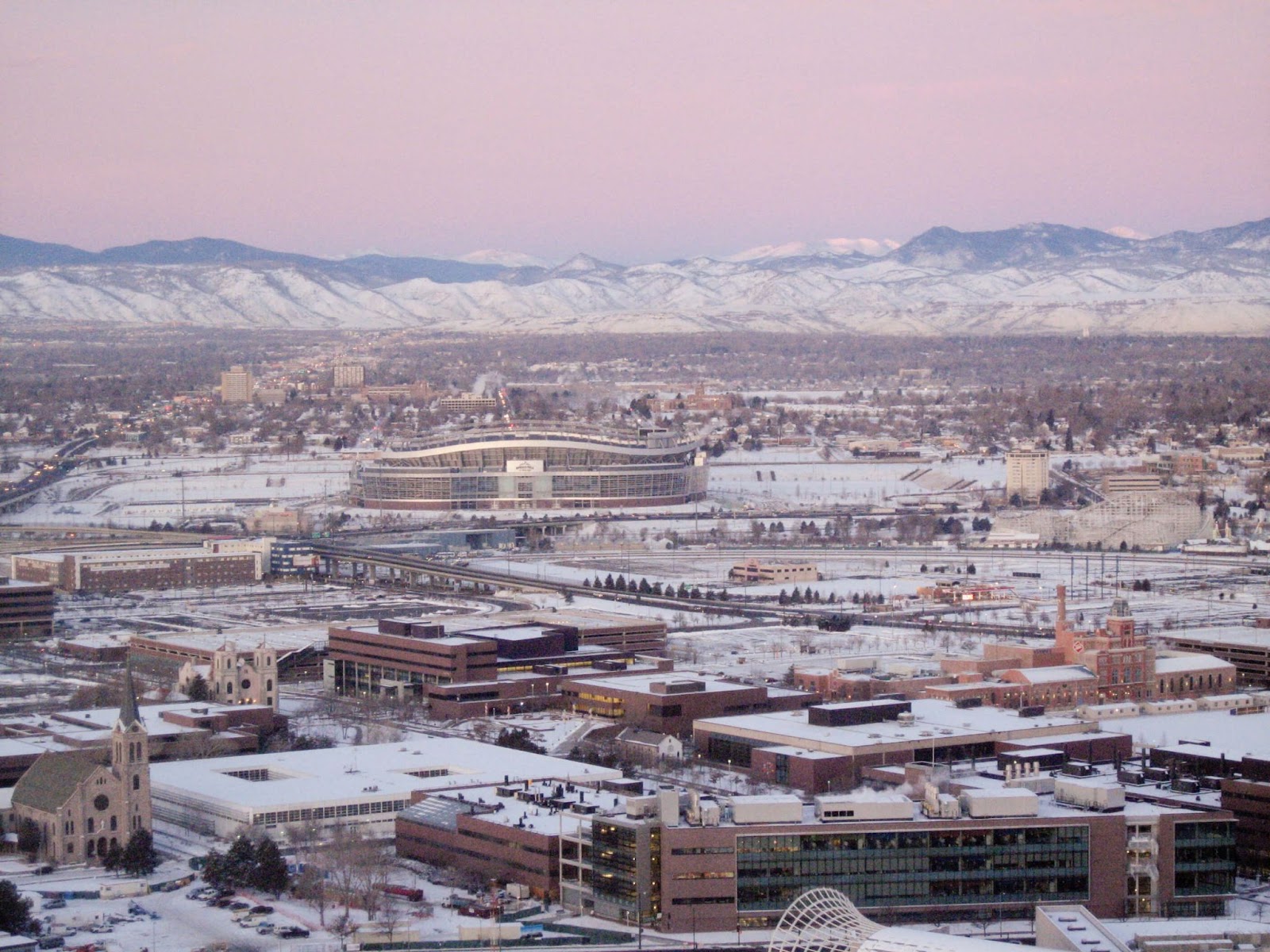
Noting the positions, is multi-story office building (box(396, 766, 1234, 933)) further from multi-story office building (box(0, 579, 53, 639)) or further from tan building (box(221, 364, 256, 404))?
tan building (box(221, 364, 256, 404))

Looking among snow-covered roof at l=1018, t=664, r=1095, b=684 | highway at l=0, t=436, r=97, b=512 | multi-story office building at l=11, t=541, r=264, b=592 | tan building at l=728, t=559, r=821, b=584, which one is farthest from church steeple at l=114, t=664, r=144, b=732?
highway at l=0, t=436, r=97, b=512

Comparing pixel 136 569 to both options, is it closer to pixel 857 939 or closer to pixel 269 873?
pixel 269 873

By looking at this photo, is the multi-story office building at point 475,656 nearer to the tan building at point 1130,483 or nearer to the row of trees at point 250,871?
the row of trees at point 250,871

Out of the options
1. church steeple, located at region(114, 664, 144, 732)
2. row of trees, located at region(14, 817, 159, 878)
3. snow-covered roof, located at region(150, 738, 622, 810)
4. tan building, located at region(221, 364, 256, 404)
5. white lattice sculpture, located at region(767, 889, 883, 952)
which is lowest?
row of trees, located at region(14, 817, 159, 878)

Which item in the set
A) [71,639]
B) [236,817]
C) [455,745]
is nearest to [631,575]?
[71,639]

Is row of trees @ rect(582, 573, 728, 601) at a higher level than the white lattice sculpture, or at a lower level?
lower

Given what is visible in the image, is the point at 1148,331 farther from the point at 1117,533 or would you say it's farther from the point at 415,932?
the point at 415,932

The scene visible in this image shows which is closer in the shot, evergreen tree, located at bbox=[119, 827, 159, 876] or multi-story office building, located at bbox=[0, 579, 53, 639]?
evergreen tree, located at bbox=[119, 827, 159, 876]
